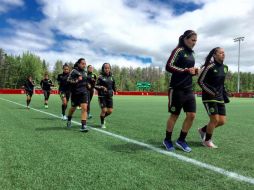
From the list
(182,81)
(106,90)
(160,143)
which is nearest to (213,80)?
(182,81)

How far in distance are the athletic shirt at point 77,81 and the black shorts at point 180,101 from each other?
3.70 meters

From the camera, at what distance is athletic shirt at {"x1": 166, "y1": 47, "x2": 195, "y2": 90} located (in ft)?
19.9

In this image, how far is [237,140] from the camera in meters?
7.44

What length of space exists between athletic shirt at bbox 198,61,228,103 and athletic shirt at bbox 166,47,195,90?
0.37 m

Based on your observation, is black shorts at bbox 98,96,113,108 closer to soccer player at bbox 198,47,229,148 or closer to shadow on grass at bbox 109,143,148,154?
shadow on grass at bbox 109,143,148,154

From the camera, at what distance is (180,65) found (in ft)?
20.1

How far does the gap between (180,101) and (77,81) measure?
385 cm

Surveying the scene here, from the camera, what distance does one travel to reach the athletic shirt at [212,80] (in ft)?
20.8

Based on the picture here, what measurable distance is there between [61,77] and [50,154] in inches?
342

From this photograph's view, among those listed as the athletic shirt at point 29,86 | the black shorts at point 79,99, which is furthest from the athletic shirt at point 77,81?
the athletic shirt at point 29,86

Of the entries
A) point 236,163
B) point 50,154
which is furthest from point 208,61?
point 50,154

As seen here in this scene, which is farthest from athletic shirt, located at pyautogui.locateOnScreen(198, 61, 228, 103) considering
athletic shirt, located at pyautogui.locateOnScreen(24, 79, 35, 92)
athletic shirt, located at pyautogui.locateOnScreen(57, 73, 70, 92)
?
athletic shirt, located at pyautogui.locateOnScreen(24, 79, 35, 92)

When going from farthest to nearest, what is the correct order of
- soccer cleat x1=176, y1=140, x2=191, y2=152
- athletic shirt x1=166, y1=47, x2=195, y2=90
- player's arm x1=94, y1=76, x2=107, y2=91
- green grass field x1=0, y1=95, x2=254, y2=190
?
player's arm x1=94, y1=76, x2=107, y2=91 < athletic shirt x1=166, y1=47, x2=195, y2=90 < soccer cleat x1=176, y1=140, x2=191, y2=152 < green grass field x1=0, y1=95, x2=254, y2=190

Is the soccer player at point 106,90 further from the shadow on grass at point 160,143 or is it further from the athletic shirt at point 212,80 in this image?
the athletic shirt at point 212,80
